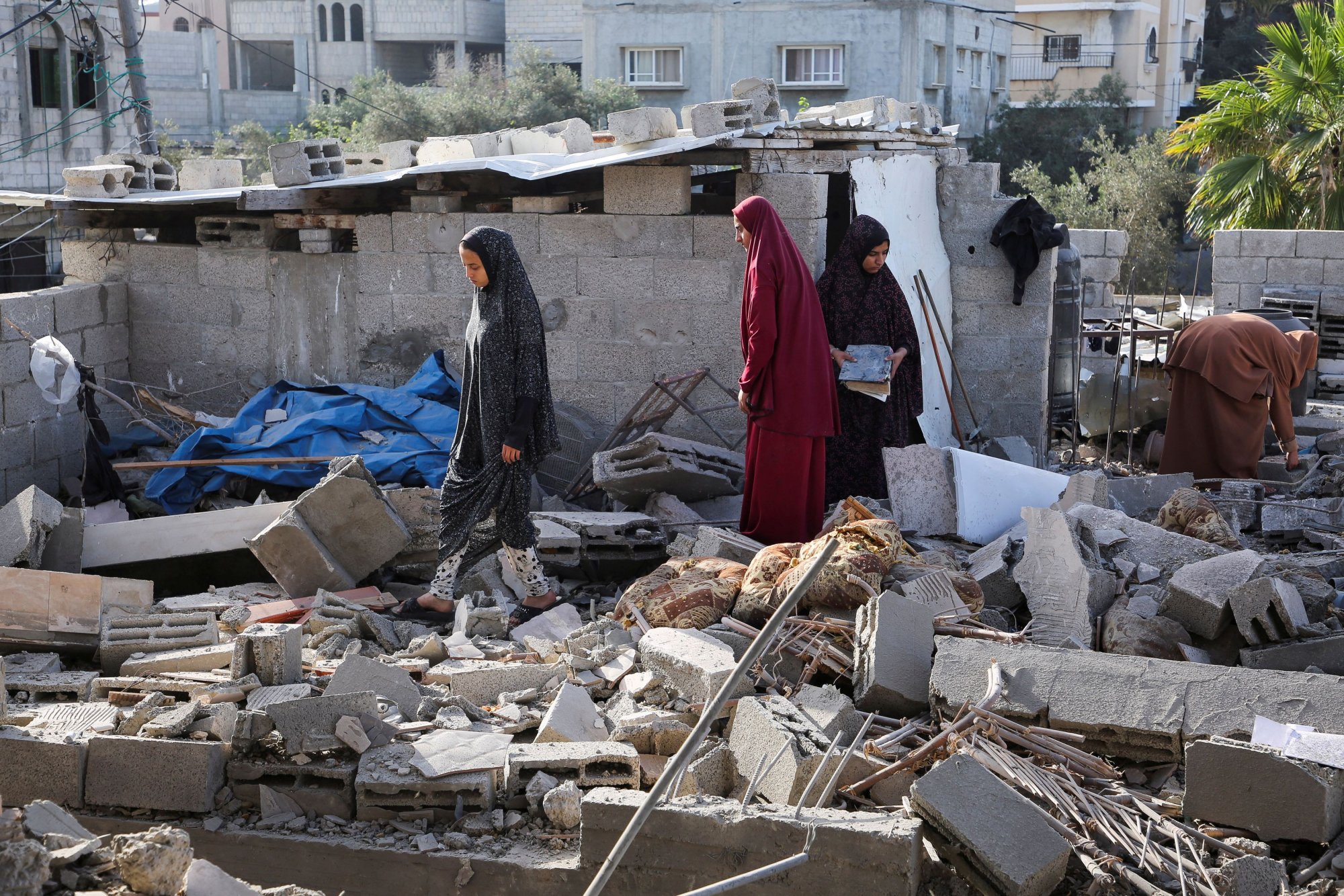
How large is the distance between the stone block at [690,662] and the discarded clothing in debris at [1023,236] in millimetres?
4254

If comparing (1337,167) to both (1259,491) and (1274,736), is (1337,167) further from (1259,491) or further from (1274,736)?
(1274,736)

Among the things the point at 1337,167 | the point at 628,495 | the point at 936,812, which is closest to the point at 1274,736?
the point at 936,812

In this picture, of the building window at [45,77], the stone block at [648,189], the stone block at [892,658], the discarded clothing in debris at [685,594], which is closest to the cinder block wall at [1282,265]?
the stone block at [648,189]

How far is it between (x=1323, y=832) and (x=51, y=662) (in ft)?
14.6

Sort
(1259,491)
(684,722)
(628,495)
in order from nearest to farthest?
(684,722)
(628,495)
(1259,491)

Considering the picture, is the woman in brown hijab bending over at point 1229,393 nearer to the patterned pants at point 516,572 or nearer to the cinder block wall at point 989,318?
the cinder block wall at point 989,318

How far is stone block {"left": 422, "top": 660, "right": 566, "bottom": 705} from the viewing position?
4.77 m

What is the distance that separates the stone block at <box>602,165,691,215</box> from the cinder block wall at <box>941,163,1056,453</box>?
1941 millimetres

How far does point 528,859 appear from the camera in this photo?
389cm

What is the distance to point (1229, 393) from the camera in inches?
312

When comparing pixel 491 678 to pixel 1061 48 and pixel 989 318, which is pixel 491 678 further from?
pixel 1061 48

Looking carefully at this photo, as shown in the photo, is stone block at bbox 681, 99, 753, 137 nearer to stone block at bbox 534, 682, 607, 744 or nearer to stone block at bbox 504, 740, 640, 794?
stone block at bbox 534, 682, 607, 744

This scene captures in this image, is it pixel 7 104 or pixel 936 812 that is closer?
pixel 936 812

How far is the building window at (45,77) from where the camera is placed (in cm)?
2419
